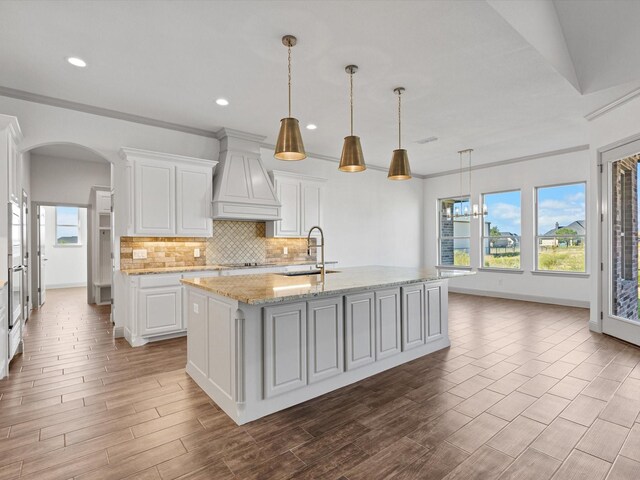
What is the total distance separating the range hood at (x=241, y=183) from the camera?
5.09 metres

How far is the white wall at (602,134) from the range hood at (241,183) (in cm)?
453

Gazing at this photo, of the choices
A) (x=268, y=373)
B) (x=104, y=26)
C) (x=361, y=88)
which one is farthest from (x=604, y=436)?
(x=104, y=26)

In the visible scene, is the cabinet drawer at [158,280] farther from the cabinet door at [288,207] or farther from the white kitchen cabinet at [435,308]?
the white kitchen cabinet at [435,308]

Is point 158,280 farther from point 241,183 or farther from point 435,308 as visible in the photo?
point 435,308

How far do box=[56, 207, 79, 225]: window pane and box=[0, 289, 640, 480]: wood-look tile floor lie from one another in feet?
24.4

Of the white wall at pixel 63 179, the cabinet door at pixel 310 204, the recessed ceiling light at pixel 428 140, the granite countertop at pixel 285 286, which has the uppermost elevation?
the recessed ceiling light at pixel 428 140

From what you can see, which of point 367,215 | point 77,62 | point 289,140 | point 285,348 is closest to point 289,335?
point 285,348

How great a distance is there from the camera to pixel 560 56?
3471 mm

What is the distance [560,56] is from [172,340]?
5.45m

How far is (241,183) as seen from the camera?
17.3 ft

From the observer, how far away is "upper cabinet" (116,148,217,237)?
4441 mm

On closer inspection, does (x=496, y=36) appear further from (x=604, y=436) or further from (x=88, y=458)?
(x=88, y=458)

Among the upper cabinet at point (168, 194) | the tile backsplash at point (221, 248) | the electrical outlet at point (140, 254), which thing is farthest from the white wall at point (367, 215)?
the electrical outlet at point (140, 254)

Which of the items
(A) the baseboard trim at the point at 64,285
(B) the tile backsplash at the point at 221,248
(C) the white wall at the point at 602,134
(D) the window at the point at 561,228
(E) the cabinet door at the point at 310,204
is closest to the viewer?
(C) the white wall at the point at 602,134
